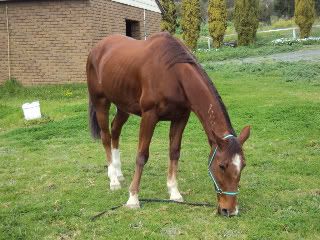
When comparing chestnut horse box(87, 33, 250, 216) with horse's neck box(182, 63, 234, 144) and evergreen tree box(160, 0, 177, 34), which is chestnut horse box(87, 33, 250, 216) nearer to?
horse's neck box(182, 63, 234, 144)

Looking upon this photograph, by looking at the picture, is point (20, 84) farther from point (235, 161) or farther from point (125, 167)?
point (235, 161)

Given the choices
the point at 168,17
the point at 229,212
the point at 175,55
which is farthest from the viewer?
the point at 168,17

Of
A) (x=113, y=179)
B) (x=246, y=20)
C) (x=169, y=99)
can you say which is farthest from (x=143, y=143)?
(x=246, y=20)

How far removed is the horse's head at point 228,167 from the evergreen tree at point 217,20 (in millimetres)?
26571

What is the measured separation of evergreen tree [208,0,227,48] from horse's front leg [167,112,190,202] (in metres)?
25.6

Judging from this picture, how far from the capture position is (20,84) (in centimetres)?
1558

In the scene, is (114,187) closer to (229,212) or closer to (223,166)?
(229,212)

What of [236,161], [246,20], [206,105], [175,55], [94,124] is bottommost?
[246,20]

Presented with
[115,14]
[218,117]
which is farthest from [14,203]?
[115,14]

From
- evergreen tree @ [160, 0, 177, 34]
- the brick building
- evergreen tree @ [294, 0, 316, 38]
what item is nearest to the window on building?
the brick building

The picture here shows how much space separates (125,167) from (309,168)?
9.01 feet

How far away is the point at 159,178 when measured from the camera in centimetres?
663

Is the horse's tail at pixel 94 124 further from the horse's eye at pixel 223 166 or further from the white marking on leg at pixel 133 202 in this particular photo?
the horse's eye at pixel 223 166

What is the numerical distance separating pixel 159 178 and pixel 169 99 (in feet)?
6.35
